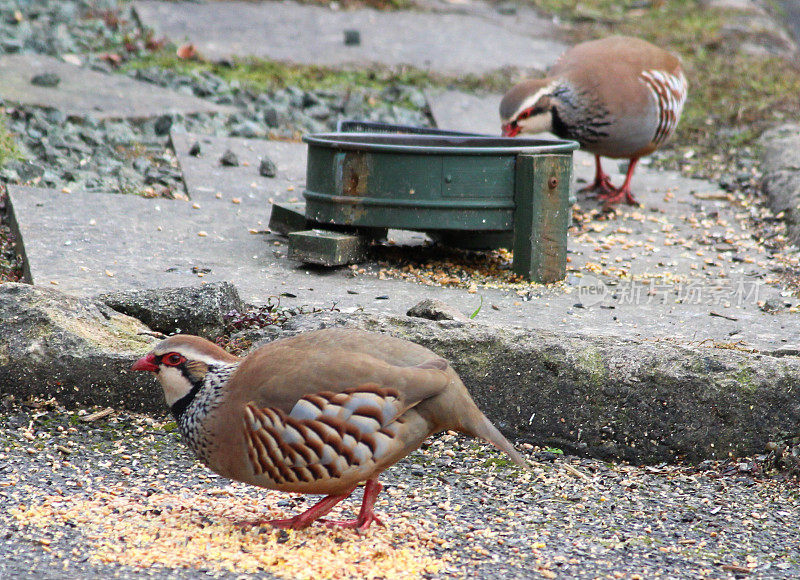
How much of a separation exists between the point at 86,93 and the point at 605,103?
3.74 meters

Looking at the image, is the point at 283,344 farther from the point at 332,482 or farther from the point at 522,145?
the point at 522,145

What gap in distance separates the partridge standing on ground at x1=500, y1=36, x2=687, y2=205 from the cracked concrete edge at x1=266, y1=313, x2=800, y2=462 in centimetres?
322

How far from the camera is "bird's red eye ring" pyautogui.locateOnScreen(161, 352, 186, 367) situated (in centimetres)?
301

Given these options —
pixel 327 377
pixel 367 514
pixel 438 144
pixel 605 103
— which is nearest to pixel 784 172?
pixel 605 103

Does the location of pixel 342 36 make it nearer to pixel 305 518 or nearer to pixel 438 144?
pixel 438 144

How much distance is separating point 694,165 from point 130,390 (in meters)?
5.50

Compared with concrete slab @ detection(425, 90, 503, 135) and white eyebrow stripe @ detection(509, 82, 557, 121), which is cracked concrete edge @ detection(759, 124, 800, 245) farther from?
concrete slab @ detection(425, 90, 503, 135)

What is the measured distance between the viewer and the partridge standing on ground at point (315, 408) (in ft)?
9.20

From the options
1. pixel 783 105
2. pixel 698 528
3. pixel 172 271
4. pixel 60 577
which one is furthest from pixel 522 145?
pixel 783 105

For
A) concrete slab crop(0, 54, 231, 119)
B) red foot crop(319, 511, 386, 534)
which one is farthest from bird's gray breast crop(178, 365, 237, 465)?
concrete slab crop(0, 54, 231, 119)

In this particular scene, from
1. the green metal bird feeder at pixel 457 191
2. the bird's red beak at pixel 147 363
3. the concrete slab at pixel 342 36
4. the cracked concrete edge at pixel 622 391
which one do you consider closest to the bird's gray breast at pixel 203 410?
the bird's red beak at pixel 147 363

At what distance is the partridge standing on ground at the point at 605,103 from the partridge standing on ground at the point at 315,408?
3.99 m

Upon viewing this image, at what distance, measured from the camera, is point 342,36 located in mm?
10734

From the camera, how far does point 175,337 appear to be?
302cm
